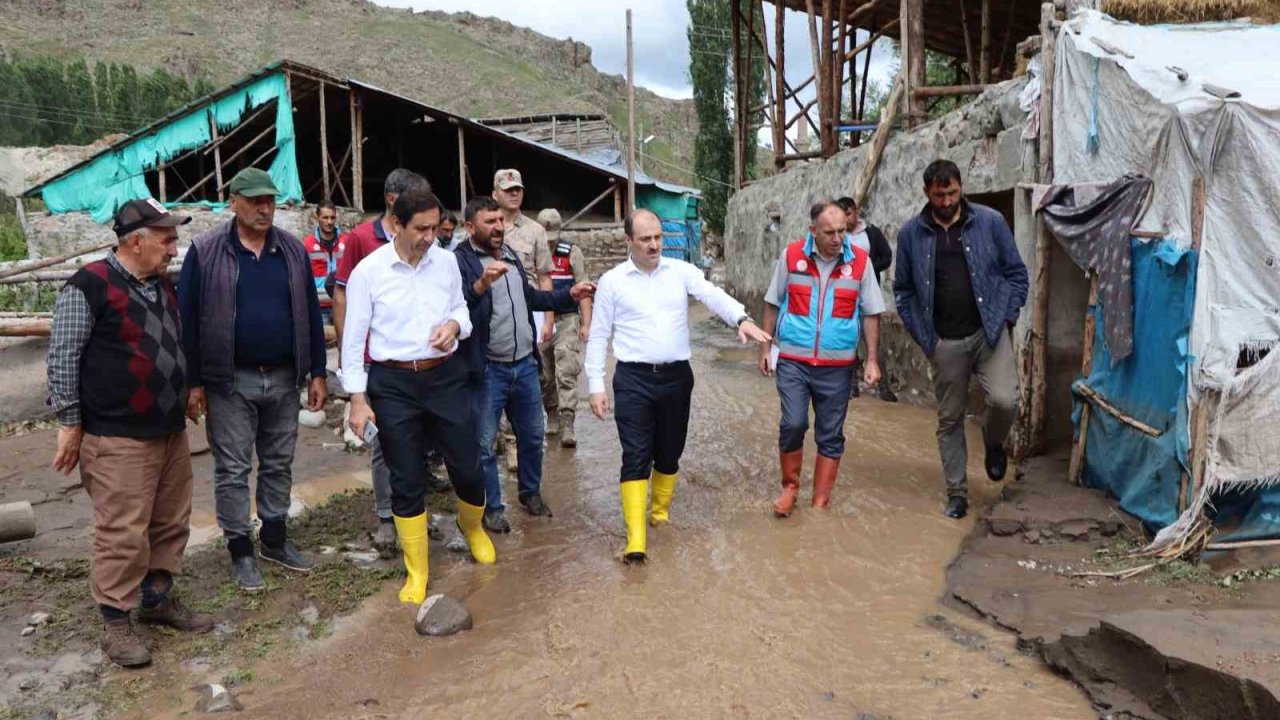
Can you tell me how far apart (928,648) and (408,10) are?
82886mm

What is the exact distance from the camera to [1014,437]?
5.80 meters

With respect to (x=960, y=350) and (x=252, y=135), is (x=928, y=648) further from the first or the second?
(x=252, y=135)

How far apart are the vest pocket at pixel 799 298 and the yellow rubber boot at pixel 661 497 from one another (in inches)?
47.2

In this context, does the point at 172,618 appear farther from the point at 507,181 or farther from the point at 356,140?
the point at 356,140

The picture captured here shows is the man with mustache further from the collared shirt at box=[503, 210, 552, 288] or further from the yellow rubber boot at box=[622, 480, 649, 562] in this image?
the collared shirt at box=[503, 210, 552, 288]

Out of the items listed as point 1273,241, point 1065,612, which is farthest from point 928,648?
point 1273,241

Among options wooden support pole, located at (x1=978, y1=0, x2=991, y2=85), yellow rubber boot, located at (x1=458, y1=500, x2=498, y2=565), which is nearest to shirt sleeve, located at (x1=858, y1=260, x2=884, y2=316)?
yellow rubber boot, located at (x1=458, y1=500, x2=498, y2=565)

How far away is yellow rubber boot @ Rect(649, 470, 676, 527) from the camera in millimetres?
4844

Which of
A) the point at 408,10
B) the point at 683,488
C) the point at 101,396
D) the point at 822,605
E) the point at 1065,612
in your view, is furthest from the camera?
the point at 408,10

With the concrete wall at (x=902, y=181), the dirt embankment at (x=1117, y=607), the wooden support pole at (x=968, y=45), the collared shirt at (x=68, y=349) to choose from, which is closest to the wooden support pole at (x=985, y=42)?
the wooden support pole at (x=968, y=45)

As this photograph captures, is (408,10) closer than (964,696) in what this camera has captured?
No

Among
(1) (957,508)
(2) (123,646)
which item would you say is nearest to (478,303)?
(2) (123,646)

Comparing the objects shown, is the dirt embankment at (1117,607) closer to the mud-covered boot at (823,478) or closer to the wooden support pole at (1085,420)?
the wooden support pole at (1085,420)

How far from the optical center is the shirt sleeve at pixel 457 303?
4.03m
